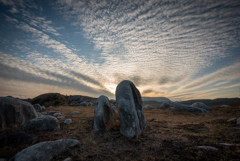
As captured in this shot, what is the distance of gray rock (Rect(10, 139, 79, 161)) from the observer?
3609 mm

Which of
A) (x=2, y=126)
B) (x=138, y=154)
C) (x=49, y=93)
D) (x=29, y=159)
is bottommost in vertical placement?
(x=138, y=154)

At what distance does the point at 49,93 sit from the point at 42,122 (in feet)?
100

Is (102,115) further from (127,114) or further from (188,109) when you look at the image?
(188,109)

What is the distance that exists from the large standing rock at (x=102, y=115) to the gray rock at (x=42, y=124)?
280 centimetres

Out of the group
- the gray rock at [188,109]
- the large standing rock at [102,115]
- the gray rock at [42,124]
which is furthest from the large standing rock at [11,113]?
the gray rock at [188,109]

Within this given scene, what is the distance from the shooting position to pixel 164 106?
2620 cm

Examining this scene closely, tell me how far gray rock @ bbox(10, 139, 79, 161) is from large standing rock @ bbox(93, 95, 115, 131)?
2.67m

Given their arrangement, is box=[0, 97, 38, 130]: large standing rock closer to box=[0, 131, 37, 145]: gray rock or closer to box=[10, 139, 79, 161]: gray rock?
box=[0, 131, 37, 145]: gray rock

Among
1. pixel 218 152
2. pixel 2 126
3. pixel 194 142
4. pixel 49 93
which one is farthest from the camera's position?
pixel 49 93

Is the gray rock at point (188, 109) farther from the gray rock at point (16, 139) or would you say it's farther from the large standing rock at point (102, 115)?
the gray rock at point (16, 139)

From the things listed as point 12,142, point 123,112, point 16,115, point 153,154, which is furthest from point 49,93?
point 153,154

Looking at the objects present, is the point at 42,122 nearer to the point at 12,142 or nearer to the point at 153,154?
the point at 12,142

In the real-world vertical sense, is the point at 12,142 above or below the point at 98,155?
above

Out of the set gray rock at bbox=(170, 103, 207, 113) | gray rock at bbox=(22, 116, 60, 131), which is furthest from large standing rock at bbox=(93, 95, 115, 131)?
gray rock at bbox=(170, 103, 207, 113)
